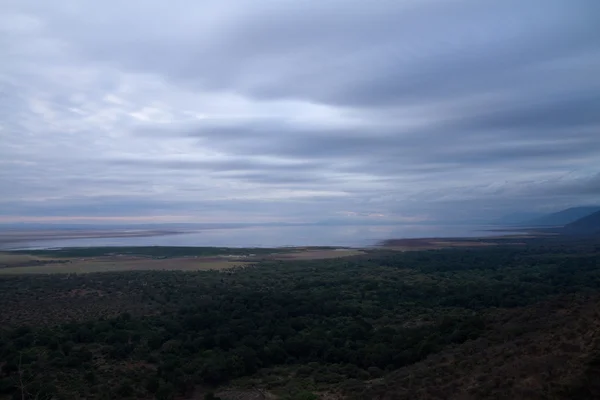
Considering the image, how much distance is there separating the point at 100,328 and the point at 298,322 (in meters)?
10.6

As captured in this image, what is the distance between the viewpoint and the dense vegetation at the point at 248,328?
18.8 m

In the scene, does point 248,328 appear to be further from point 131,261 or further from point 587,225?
point 587,225

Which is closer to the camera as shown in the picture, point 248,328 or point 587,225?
point 248,328

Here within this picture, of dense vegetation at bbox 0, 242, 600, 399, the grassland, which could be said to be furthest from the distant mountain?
dense vegetation at bbox 0, 242, 600, 399

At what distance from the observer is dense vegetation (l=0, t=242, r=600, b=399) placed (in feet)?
61.7

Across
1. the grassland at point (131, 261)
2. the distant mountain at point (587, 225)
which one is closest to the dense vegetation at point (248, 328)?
the grassland at point (131, 261)

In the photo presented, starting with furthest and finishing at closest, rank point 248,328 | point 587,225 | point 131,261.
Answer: point 587,225 < point 131,261 < point 248,328

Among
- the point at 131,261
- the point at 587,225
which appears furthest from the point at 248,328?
the point at 587,225

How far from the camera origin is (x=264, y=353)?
75.9 ft

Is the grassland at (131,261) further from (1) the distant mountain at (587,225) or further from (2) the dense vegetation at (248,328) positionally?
(1) the distant mountain at (587,225)

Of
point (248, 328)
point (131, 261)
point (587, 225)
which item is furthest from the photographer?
point (587, 225)

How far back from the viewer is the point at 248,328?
26812 mm

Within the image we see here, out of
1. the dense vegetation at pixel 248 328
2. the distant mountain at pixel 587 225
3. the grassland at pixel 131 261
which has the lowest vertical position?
the dense vegetation at pixel 248 328

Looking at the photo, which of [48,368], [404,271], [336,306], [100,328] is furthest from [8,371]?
[404,271]
